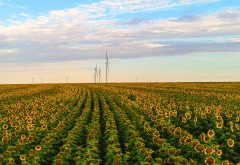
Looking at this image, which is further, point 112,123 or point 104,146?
point 112,123

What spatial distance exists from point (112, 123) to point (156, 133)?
431 centimetres

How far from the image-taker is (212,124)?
16.3 meters

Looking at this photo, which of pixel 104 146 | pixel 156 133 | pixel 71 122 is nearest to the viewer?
pixel 156 133

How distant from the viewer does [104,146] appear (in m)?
14.1

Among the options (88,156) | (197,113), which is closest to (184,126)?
(197,113)

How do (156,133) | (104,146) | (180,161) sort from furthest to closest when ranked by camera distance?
(104,146) < (156,133) < (180,161)

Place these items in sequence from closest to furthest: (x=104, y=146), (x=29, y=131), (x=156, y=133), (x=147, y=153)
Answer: (x=147, y=153)
(x=156, y=133)
(x=104, y=146)
(x=29, y=131)

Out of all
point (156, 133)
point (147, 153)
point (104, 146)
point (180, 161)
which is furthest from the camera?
point (104, 146)

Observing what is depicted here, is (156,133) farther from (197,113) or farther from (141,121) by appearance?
(197,113)

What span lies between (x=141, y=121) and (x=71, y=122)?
416 centimetres

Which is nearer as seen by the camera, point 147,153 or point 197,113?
point 147,153

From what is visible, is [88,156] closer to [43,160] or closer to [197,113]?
[43,160]

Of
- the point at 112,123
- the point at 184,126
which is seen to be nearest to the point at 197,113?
the point at 184,126

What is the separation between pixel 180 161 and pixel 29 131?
8058mm
